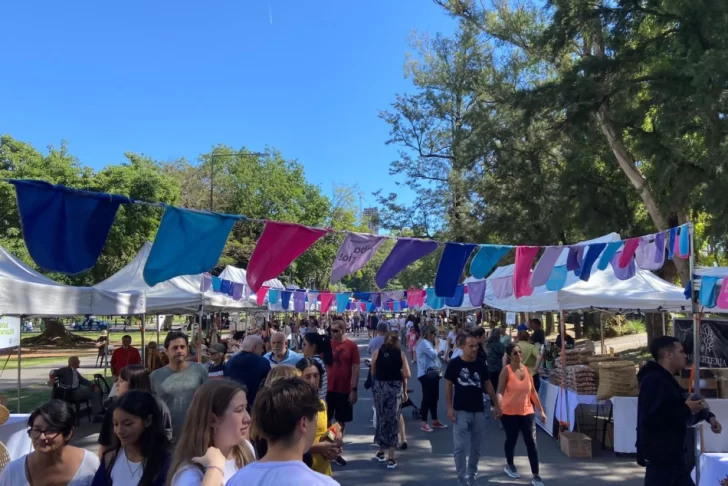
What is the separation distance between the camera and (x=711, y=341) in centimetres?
1053

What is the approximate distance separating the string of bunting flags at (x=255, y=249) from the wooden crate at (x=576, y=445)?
7.47 feet

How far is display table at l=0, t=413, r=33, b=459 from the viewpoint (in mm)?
5930

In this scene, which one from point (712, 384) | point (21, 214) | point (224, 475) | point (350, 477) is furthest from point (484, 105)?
point (224, 475)

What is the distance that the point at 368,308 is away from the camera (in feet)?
128

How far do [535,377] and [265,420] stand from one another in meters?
10.1

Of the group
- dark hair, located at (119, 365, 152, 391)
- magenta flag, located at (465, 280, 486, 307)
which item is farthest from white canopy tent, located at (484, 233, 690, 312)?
dark hair, located at (119, 365, 152, 391)

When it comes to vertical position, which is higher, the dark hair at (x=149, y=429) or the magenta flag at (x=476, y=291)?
the magenta flag at (x=476, y=291)

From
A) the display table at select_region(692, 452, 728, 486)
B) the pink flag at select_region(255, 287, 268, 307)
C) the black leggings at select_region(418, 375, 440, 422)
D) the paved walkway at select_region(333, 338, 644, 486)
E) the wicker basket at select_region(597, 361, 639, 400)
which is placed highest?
the pink flag at select_region(255, 287, 268, 307)

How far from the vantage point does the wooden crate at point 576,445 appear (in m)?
8.07

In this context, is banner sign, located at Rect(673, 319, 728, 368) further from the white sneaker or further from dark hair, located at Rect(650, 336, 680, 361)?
dark hair, located at Rect(650, 336, 680, 361)

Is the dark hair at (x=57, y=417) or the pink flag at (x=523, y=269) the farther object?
the pink flag at (x=523, y=269)

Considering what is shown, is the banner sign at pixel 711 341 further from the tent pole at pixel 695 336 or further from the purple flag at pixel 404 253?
the purple flag at pixel 404 253

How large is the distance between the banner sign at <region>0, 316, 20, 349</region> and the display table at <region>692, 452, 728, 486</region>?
9196 millimetres

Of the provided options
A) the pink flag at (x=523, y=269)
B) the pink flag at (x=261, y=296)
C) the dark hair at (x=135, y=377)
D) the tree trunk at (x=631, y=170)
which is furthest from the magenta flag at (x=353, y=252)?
the tree trunk at (x=631, y=170)
